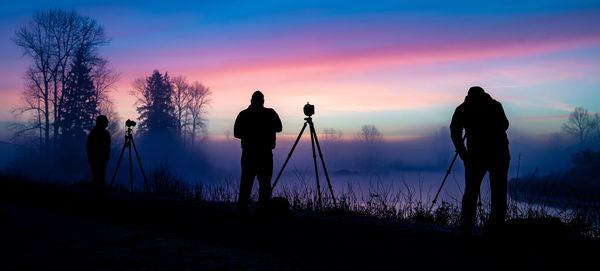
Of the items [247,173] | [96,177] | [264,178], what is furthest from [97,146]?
[264,178]

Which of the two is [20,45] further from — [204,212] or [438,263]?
[438,263]

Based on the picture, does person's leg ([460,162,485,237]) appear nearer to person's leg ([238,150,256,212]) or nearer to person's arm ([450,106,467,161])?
person's arm ([450,106,467,161])

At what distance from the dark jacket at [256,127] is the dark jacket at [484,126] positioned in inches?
126

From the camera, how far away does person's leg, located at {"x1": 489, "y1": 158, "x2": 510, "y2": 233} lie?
200 inches

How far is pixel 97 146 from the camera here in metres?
9.26

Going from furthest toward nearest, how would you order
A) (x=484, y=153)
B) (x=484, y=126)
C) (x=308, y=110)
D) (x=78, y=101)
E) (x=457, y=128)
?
1. (x=78, y=101)
2. (x=308, y=110)
3. (x=457, y=128)
4. (x=484, y=126)
5. (x=484, y=153)

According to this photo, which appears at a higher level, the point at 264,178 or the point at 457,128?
the point at 457,128

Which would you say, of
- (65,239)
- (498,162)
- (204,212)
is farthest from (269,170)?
(498,162)

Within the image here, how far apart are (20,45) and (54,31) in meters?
2.30

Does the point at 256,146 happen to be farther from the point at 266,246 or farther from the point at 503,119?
the point at 503,119

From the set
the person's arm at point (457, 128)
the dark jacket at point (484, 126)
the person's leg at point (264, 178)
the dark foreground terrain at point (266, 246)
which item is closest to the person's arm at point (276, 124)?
the person's leg at point (264, 178)

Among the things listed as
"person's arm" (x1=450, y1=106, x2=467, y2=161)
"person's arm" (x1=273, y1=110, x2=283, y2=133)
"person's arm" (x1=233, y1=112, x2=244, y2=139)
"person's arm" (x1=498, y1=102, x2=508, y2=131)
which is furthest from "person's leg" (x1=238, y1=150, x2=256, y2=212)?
"person's arm" (x1=498, y1=102, x2=508, y2=131)

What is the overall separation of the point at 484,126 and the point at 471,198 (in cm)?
94

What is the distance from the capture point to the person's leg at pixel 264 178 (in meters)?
6.96
